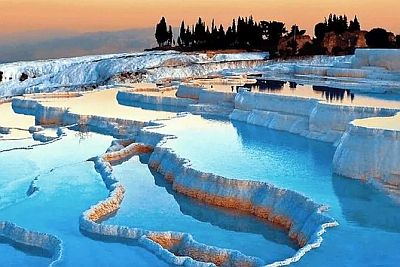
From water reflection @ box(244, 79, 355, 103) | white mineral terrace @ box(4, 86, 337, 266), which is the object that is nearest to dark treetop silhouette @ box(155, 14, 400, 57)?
water reflection @ box(244, 79, 355, 103)

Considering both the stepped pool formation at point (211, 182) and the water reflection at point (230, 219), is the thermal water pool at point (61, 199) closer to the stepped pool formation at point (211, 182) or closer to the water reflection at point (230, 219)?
the stepped pool formation at point (211, 182)

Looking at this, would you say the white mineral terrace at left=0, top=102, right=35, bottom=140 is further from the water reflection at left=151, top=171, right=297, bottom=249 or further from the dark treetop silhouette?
the dark treetop silhouette

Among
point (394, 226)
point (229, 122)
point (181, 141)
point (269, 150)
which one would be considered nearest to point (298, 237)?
point (394, 226)

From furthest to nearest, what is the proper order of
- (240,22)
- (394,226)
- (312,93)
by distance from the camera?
1. (240,22)
2. (312,93)
3. (394,226)

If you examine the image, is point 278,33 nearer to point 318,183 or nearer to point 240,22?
point 240,22

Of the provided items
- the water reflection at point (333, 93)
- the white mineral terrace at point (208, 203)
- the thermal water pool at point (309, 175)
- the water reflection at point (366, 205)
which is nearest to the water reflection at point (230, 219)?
the white mineral terrace at point (208, 203)

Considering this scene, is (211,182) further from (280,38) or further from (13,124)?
(280,38)
